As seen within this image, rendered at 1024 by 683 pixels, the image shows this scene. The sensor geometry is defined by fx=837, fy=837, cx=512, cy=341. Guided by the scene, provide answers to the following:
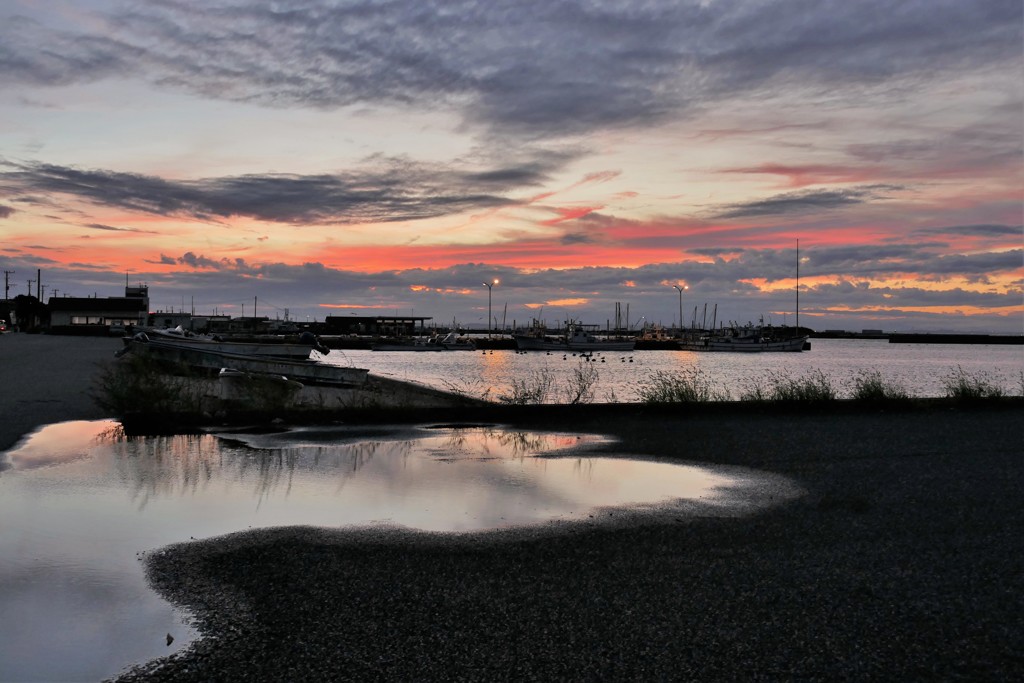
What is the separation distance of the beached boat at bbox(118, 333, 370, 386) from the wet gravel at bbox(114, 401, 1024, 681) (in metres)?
24.1

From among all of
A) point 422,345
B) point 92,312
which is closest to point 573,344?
point 422,345

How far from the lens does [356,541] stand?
7406 mm

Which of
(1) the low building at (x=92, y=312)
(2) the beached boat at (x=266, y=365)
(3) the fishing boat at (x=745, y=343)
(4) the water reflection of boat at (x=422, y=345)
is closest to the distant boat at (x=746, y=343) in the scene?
(3) the fishing boat at (x=745, y=343)

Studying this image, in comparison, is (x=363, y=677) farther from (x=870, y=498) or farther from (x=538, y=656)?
(x=870, y=498)

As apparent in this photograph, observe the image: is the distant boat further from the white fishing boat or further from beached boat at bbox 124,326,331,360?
beached boat at bbox 124,326,331,360

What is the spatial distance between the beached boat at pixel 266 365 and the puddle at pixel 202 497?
53.6ft

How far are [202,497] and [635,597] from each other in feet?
18.4

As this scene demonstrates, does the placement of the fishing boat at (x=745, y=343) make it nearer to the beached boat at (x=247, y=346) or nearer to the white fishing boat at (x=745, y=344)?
the white fishing boat at (x=745, y=344)

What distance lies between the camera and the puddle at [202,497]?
5379mm

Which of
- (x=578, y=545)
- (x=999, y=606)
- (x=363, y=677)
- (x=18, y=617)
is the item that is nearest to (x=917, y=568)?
(x=999, y=606)

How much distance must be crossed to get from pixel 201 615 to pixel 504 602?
2.01 metres

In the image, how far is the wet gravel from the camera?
4.71 meters

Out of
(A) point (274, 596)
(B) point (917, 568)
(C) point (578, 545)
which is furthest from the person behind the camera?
(C) point (578, 545)

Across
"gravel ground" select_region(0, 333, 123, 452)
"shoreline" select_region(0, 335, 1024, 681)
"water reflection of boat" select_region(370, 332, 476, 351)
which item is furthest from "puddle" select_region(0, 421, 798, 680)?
"water reflection of boat" select_region(370, 332, 476, 351)
